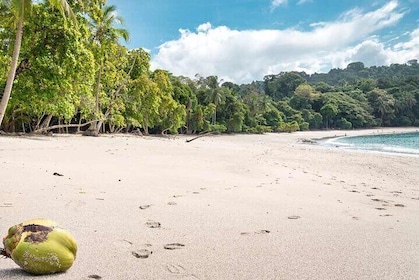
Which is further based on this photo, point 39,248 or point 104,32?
point 104,32

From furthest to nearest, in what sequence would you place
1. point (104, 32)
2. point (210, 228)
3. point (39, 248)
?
point (104, 32), point (210, 228), point (39, 248)

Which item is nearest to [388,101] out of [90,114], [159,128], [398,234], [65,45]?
[159,128]

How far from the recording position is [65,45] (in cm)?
1487

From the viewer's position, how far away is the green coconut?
75.3 inches

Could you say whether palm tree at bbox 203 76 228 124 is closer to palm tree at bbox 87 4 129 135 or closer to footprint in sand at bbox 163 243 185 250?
palm tree at bbox 87 4 129 135

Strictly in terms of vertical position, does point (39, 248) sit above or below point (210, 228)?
above

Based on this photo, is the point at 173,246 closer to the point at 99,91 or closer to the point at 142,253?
the point at 142,253

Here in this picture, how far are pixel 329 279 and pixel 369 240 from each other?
1173mm

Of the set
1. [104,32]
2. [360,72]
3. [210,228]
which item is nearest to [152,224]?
[210,228]

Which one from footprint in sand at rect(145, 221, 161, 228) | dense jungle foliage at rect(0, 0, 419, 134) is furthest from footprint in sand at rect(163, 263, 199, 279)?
dense jungle foliage at rect(0, 0, 419, 134)

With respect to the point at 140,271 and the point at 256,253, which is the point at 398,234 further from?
the point at 140,271

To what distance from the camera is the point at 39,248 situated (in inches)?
75.9

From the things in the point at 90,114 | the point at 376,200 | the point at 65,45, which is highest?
the point at 65,45

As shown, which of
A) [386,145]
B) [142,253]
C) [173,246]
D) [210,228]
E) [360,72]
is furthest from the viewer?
[360,72]
